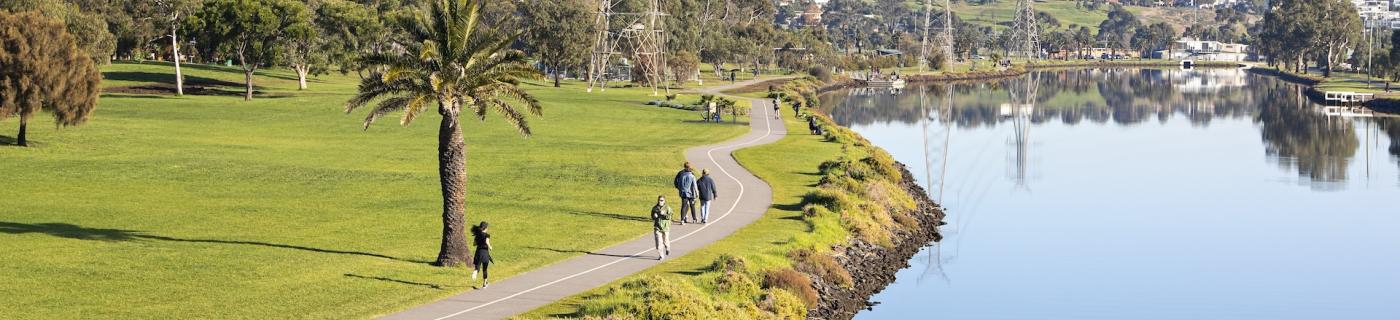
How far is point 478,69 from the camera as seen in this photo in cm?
3828

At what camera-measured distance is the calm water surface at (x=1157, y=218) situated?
44.1 m

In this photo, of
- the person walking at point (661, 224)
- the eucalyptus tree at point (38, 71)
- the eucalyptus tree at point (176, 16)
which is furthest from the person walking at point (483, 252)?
the eucalyptus tree at point (176, 16)

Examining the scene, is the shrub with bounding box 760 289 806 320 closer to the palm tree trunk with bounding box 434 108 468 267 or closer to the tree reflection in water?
the palm tree trunk with bounding box 434 108 468 267

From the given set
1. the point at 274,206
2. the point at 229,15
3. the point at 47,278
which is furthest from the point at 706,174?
the point at 229,15

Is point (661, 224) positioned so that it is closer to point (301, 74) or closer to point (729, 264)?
point (729, 264)

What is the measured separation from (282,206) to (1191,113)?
11676cm

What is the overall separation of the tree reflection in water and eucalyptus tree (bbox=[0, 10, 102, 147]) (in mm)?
56085

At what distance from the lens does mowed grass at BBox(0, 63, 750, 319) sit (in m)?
33.8

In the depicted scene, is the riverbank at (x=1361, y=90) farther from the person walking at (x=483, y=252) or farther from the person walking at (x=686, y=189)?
the person walking at (x=483, y=252)

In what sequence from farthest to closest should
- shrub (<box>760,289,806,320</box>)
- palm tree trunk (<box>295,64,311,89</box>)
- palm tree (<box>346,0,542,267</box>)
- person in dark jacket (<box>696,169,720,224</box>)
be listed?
palm tree trunk (<box>295,64,311,89</box>), person in dark jacket (<box>696,169,720,224</box>), palm tree (<box>346,0,542,267</box>), shrub (<box>760,289,806,320</box>)

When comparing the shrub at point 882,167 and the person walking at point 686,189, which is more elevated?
the person walking at point 686,189

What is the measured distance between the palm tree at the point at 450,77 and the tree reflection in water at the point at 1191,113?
2015 inches

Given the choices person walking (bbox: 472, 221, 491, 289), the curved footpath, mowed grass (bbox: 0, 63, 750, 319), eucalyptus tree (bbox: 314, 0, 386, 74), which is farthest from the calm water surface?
eucalyptus tree (bbox: 314, 0, 386, 74)

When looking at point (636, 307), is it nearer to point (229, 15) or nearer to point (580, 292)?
point (580, 292)
